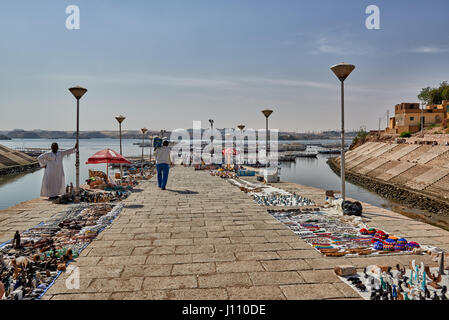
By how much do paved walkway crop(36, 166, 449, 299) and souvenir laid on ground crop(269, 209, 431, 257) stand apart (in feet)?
0.73

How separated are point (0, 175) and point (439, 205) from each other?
3956cm

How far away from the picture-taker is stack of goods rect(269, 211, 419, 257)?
4953 mm

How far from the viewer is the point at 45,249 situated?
193 inches

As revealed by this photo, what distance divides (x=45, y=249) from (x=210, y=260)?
2631mm

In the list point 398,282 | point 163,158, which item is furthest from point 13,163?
point 398,282

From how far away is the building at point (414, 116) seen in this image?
4886cm

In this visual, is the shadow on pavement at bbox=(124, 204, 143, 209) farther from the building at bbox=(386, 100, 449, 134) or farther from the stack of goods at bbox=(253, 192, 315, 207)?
the building at bbox=(386, 100, 449, 134)

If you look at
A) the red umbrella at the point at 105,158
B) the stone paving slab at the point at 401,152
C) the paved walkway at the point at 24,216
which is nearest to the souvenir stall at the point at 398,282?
the paved walkway at the point at 24,216

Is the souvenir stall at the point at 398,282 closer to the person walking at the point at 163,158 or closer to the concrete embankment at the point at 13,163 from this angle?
the person walking at the point at 163,158

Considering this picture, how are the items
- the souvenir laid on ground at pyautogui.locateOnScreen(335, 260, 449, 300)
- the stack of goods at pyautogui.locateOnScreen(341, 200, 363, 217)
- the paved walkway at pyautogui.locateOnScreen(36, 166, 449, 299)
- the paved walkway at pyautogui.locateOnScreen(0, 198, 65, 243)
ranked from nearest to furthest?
the souvenir laid on ground at pyautogui.locateOnScreen(335, 260, 449, 300) → the paved walkway at pyautogui.locateOnScreen(36, 166, 449, 299) → the paved walkway at pyautogui.locateOnScreen(0, 198, 65, 243) → the stack of goods at pyautogui.locateOnScreen(341, 200, 363, 217)

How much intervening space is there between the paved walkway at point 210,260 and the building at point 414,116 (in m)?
49.6

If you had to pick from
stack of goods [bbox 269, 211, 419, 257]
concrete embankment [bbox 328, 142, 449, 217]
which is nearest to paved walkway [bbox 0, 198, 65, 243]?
stack of goods [bbox 269, 211, 419, 257]

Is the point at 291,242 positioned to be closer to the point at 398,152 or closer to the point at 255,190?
the point at 255,190

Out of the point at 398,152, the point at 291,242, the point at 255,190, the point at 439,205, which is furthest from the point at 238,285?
the point at 398,152
